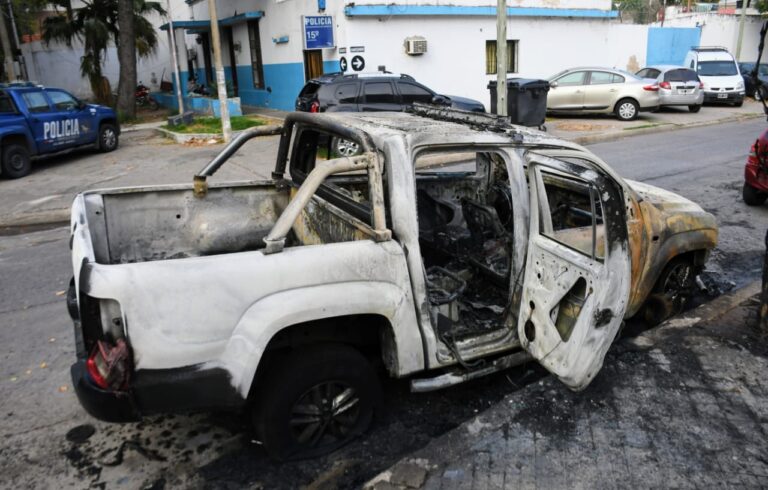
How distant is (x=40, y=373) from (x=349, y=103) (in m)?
9.22

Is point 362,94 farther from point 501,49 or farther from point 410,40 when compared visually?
point 410,40

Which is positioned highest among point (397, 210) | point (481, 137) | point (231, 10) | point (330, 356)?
point (231, 10)

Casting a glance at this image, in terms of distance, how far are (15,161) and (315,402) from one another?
11.5m

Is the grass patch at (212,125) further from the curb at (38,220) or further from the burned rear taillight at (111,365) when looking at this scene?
the burned rear taillight at (111,365)

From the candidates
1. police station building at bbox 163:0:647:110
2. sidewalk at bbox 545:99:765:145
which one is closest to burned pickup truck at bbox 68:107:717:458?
sidewalk at bbox 545:99:765:145

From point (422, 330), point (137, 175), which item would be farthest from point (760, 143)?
point (137, 175)

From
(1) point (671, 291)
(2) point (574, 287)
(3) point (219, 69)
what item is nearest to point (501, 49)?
(3) point (219, 69)

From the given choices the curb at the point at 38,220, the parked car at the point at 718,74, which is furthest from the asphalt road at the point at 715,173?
the curb at the point at 38,220

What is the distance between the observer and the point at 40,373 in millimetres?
4270

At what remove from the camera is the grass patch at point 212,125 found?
1630 centimetres

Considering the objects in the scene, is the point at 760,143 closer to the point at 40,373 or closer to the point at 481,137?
the point at 481,137

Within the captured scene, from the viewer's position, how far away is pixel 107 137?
1455cm

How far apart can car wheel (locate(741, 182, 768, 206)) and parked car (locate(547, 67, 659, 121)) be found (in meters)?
10.4

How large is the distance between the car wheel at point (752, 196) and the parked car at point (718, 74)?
15.5m
